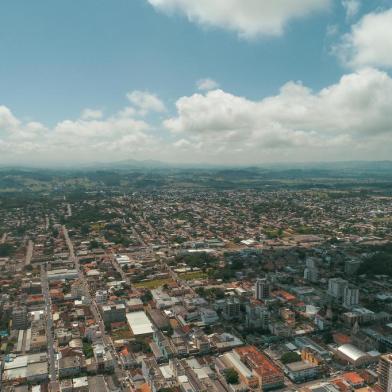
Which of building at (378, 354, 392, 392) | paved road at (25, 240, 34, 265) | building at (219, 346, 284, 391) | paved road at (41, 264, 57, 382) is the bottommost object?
paved road at (25, 240, 34, 265)

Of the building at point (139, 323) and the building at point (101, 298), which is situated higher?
the building at point (101, 298)

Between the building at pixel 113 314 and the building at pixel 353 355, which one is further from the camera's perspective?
the building at pixel 113 314

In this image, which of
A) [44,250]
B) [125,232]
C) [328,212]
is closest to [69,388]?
[44,250]

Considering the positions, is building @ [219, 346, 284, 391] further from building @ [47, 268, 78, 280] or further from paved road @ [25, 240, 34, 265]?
paved road @ [25, 240, 34, 265]

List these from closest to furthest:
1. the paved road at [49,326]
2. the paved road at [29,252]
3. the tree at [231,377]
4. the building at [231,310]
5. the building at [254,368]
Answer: the building at [254,368] < the tree at [231,377] < the paved road at [49,326] < the building at [231,310] < the paved road at [29,252]

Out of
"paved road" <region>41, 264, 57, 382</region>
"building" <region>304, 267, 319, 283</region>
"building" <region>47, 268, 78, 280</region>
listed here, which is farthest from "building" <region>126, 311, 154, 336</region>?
"building" <region>304, 267, 319, 283</region>

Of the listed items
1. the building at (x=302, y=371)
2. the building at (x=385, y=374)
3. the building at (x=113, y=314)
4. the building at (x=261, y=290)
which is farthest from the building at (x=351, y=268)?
the building at (x=113, y=314)

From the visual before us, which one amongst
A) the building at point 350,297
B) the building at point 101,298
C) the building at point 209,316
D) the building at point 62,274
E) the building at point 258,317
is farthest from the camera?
the building at point 62,274

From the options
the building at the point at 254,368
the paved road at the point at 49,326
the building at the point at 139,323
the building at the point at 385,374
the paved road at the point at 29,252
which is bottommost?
the paved road at the point at 29,252

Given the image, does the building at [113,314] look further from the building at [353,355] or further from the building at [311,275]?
the building at [311,275]
